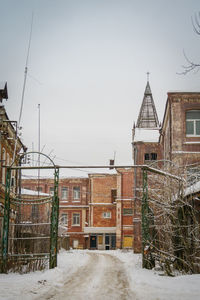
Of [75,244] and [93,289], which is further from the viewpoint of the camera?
[75,244]

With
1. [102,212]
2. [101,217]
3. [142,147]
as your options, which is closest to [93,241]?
[101,217]

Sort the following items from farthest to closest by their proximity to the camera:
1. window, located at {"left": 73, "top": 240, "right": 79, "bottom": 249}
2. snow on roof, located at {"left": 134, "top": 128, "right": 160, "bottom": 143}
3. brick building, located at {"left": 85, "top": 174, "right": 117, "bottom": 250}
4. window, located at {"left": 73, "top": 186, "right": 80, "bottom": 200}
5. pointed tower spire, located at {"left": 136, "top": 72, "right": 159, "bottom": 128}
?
window, located at {"left": 73, "top": 186, "right": 80, "bottom": 200} → window, located at {"left": 73, "top": 240, "right": 79, "bottom": 249} → brick building, located at {"left": 85, "top": 174, "right": 117, "bottom": 250} → pointed tower spire, located at {"left": 136, "top": 72, "right": 159, "bottom": 128} → snow on roof, located at {"left": 134, "top": 128, "right": 160, "bottom": 143}

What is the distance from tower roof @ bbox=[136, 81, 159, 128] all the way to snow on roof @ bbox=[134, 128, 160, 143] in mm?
1443

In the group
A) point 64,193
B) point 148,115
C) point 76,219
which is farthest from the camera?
point 64,193

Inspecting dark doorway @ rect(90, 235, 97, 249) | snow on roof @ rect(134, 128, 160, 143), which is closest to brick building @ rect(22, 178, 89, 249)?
dark doorway @ rect(90, 235, 97, 249)

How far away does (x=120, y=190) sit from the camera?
47.2 m

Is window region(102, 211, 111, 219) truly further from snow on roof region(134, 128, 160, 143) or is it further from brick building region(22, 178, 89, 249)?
snow on roof region(134, 128, 160, 143)

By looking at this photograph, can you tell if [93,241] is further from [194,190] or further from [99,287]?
[99,287]

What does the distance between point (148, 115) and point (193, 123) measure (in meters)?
13.5

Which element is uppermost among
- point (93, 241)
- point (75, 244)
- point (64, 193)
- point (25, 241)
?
point (64, 193)

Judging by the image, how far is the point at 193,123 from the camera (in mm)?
28359

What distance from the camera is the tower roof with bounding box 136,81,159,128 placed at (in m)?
41.0

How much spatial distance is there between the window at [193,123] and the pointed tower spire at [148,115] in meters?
12.3

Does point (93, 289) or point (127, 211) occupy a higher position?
point (127, 211)
